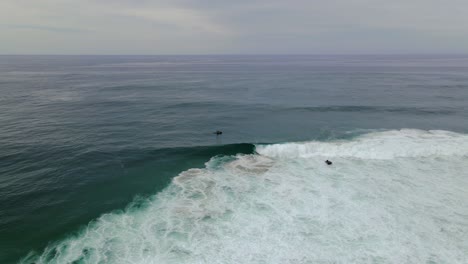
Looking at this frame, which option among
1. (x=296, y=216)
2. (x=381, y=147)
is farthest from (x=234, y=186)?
(x=381, y=147)

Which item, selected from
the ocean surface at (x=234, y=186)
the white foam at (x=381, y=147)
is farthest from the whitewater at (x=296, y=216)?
the white foam at (x=381, y=147)

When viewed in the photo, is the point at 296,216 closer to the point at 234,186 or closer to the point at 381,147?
the point at 234,186

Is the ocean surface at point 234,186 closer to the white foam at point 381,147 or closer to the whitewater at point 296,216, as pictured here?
the whitewater at point 296,216

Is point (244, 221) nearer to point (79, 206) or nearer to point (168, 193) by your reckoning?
point (168, 193)

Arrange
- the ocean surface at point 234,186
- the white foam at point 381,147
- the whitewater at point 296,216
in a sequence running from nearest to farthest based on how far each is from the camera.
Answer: the whitewater at point 296,216
the ocean surface at point 234,186
the white foam at point 381,147

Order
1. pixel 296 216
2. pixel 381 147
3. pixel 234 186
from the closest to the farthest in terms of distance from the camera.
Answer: pixel 296 216 < pixel 234 186 < pixel 381 147

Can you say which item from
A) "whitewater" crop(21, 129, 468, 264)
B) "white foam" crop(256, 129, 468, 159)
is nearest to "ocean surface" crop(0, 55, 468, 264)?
"whitewater" crop(21, 129, 468, 264)

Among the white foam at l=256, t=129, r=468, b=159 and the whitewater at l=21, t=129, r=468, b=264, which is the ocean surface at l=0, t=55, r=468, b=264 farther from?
the white foam at l=256, t=129, r=468, b=159
